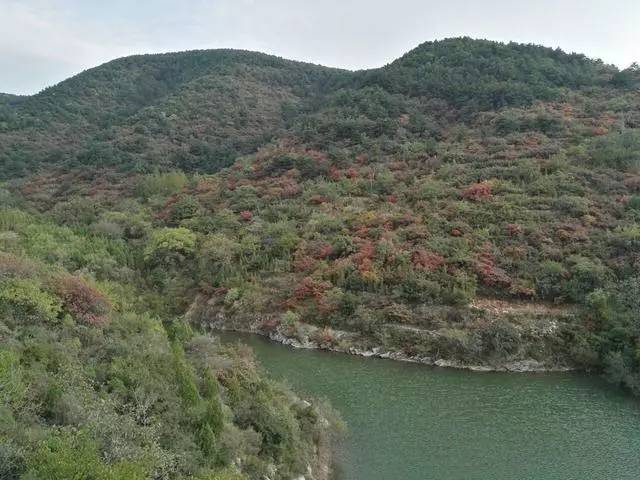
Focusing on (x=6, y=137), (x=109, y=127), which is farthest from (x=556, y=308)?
(x=6, y=137)

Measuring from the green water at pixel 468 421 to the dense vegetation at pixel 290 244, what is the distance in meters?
2.03

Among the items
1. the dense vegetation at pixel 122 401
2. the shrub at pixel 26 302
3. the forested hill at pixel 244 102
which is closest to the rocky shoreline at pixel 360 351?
the dense vegetation at pixel 122 401

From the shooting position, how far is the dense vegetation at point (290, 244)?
12.3 meters

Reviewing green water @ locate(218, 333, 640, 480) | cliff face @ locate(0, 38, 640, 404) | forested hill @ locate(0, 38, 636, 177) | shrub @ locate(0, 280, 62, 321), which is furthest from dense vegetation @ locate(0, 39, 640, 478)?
green water @ locate(218, 333, 640, 480)

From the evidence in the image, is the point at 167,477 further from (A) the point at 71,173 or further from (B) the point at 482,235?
(A) the point at 71,173

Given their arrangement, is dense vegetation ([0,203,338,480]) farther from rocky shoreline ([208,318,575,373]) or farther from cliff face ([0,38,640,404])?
cliff face ([0,38,640,404])

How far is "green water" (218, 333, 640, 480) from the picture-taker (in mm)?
16625

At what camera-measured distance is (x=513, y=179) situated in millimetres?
41625

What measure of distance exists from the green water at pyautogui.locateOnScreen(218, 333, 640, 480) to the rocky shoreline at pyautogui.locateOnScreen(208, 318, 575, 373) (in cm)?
80

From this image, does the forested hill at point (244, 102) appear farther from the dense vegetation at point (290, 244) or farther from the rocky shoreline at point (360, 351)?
the rocky shoreline at point (360, 351)

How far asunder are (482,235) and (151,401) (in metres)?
26.9

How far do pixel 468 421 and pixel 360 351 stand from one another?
9789 mm

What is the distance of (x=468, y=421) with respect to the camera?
2002cm

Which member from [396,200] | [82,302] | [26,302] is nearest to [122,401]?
[26,302]
